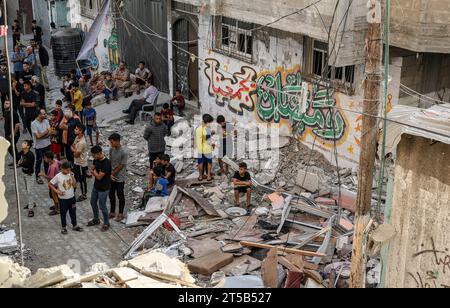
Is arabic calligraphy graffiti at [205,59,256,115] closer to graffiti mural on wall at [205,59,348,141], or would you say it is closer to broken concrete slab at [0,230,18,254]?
graffiti mural on wall at [205,59,348,141]

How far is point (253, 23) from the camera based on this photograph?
47.9ft

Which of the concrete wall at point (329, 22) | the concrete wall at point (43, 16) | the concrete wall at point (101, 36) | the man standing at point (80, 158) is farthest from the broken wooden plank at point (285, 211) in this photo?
the concrete wall at point (43, 16)

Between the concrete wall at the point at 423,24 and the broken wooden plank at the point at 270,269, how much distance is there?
4.30 m

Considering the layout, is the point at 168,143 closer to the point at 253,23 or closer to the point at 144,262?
the point at 253,23

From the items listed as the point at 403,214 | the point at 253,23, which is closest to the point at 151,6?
the point at 253,23

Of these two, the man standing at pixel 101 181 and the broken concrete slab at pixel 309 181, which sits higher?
the man standing at pixel 101 181

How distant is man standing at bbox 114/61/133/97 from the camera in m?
19.0

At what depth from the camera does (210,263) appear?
9812 mm

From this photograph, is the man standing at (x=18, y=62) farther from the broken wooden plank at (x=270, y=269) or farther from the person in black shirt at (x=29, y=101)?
the broken wooden plank at (x=270, y=269)

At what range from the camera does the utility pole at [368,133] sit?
6613 mm

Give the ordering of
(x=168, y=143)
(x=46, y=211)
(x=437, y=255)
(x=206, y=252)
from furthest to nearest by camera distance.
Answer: (x=168, y=143) → (x=46, y=211) → (x=206, y=252) → (x=437, y=255)

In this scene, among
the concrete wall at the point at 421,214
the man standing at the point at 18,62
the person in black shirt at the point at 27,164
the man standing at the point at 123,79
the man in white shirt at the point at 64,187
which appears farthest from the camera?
the man standing at the point at 123,79

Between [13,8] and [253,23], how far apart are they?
18963mm

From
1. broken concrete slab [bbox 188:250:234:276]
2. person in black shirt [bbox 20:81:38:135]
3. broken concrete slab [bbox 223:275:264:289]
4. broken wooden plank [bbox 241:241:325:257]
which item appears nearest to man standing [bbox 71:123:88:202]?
person in black shirt [bbox 20:81:38:135]
